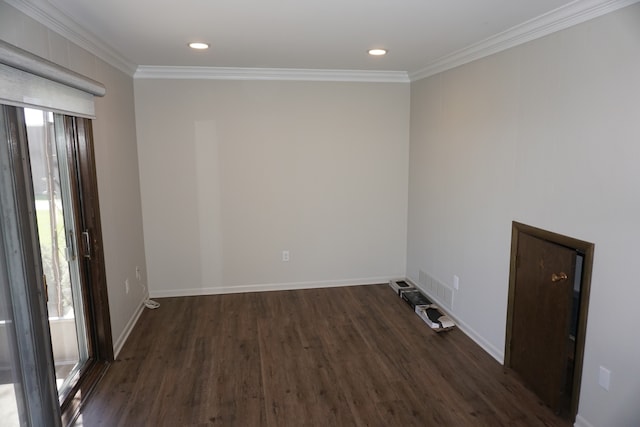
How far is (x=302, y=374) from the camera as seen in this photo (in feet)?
10.1

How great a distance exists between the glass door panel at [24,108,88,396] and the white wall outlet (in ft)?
10.4

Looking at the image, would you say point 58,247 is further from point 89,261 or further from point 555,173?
point 555,173

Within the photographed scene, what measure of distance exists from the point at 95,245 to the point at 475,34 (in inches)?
122

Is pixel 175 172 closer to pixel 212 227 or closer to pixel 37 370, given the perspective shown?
pixel 212 227

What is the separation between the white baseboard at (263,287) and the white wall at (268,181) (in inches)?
0.5

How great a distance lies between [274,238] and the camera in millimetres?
4668

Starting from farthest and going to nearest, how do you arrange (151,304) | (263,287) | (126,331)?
(263,287) → (151,304) → (126,331)

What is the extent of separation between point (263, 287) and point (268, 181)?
122cm

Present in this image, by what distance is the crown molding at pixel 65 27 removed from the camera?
2086mm

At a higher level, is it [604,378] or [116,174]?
[116,174]

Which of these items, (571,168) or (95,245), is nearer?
(571,168)

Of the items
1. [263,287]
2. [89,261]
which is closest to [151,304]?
[263,287]

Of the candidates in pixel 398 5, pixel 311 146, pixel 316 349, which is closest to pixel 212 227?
pixel 311 146

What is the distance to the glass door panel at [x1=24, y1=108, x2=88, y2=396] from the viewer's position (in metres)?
2.43
